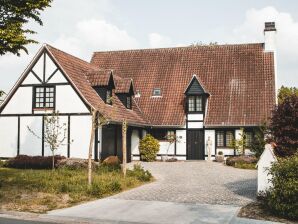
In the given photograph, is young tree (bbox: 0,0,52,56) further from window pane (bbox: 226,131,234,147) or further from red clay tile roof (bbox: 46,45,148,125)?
window pane (bbox: 226,131,234,147)

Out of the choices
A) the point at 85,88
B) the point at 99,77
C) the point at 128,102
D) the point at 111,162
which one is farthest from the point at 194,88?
the point at 111,162

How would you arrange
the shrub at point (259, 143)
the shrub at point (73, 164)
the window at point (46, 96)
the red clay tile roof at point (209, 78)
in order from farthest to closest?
the red clay tile roof at point (209, 78) → the shrub at point (259, 143) → the window at point (46, 96) → the shrub at point (73, 164)

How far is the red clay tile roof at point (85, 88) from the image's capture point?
2623cm

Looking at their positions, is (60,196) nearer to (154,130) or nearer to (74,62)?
(74,62)

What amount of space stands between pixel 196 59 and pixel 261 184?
24.4m

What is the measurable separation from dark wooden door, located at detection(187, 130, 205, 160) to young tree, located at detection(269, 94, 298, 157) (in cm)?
1700

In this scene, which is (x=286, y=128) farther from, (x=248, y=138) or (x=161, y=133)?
(x=161, y=133)

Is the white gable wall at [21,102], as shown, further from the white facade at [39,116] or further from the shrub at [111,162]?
the shrub at [111,162]

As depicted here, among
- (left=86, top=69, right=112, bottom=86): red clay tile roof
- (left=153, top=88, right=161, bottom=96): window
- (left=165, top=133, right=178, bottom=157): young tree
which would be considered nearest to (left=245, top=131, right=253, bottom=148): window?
(left=165, top=133, right=178, bottom=157): young tree

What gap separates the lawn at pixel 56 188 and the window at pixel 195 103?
13474 millimetres

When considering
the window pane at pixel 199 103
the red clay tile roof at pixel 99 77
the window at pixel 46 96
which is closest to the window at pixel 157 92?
the window pane at pixel 199 103

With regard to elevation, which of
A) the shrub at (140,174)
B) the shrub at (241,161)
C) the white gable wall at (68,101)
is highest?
the white gable wall at (68,101)

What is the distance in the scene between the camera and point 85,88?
27.2 meters

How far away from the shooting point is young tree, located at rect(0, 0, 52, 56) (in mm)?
14953
